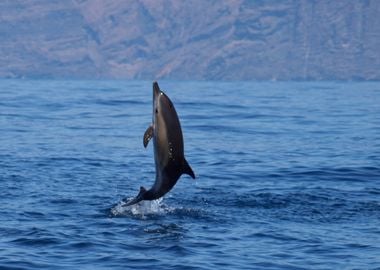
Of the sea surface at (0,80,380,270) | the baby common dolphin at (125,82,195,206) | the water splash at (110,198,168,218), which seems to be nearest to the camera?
the sea surface at (0,80,380,270)

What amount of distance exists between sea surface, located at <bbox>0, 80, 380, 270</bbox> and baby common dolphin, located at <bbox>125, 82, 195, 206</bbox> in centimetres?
90

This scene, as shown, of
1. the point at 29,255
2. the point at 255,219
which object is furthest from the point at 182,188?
the point at 29,255

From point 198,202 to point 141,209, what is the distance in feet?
5.39

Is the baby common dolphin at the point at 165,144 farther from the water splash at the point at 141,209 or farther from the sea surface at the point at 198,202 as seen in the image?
the water splash at the point at 141,209

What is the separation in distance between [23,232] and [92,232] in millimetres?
1093

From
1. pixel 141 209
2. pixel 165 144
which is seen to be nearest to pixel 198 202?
pixel 141 209

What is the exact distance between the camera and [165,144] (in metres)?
14.0

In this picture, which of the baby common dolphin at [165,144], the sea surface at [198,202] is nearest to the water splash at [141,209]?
the sea surface at [198,202]

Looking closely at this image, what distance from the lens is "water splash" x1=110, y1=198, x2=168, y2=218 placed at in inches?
658

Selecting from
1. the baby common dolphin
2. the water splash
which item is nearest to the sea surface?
the water splash

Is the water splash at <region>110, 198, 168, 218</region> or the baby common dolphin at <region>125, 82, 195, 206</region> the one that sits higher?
the baby common dolphin at <region>125, 82, 195, 206</region>

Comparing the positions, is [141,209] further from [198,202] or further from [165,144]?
[165,144]

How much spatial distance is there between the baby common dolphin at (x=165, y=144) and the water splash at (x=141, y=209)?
2168 mm

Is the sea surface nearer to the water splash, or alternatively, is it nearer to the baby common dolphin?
the water splash
